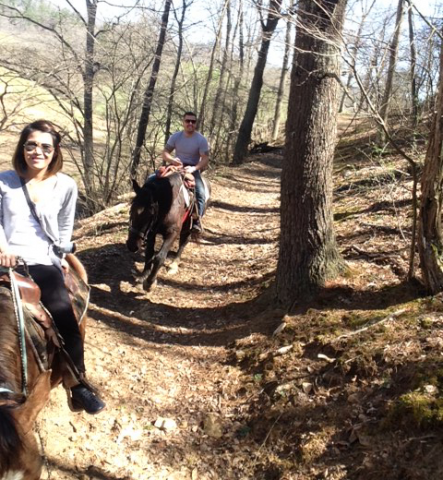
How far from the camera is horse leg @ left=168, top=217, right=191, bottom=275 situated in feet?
24.5

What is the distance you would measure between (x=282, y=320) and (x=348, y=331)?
844mm

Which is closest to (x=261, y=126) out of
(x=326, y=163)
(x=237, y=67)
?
(x=237, y=67)

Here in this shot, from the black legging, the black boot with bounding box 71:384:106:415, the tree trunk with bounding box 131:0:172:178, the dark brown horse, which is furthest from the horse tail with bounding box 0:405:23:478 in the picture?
the tree trunk with bounding box 131:0:172:178

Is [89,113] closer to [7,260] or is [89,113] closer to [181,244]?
[181,244]

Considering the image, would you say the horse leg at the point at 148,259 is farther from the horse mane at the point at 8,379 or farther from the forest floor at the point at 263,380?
the horse mane at the point at 8,379

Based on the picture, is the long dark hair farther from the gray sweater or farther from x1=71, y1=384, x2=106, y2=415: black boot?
x1=71, y1=384, x2=106, y2=415: black boot

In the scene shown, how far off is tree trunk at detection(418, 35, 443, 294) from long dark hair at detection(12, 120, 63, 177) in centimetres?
338

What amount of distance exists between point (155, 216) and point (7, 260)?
3.46 metres

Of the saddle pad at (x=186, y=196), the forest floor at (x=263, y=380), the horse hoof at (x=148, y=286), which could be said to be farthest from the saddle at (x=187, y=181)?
the forest floor at (x=263, y=380)

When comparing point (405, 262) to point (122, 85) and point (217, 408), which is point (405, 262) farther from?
point (122, 85)

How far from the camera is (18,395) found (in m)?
2.53

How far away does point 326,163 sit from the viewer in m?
5.24

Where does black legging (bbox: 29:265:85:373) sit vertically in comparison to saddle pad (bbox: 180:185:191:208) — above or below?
below

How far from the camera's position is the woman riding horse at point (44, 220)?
3.36m
